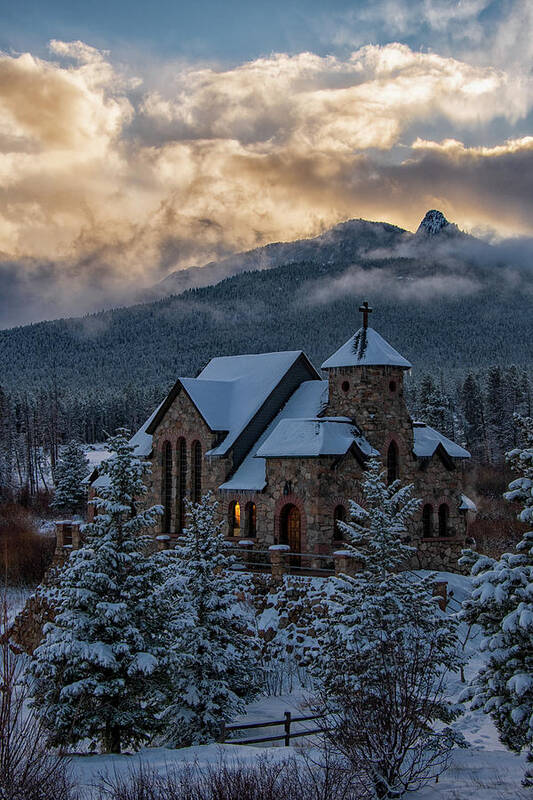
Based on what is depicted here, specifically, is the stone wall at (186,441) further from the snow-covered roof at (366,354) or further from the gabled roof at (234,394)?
the snow-covered roof at (366,354)

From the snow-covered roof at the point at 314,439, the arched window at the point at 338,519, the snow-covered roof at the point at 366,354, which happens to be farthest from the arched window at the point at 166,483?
the arched window at the point at 338,519

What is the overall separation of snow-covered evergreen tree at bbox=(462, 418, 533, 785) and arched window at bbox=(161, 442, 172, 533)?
22.4 meters

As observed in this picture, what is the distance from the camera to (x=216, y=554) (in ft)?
60.8

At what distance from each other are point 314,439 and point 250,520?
4754 mm

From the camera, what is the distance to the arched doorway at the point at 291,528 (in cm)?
2830

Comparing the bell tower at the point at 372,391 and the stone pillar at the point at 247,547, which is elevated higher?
the bell tower at the point at 372,391

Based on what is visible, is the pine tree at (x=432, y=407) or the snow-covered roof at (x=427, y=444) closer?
the snow-covered roof at (x=427, y=444)

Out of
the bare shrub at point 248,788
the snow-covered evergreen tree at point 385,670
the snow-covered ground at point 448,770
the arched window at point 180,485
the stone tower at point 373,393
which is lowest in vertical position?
the snow-covered ground at point 448,770

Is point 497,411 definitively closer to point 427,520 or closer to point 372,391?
point 427,520

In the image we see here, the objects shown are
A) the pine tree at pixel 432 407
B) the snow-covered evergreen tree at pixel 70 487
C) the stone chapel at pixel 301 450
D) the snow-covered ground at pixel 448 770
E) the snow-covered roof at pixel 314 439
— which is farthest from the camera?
the pine tree at pixel 432 407

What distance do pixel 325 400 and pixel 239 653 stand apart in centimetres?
1528

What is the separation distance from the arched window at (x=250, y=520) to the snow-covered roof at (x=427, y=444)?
7.07m

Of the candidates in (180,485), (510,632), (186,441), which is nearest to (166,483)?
(180,485)

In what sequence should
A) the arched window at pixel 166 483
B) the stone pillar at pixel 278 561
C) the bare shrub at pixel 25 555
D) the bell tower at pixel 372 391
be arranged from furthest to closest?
the bare shrub at pixel 25 555
the arched window at pixel 166 483
the bell tower at pixel 372 391
the stone pillar at pixel 278 561
